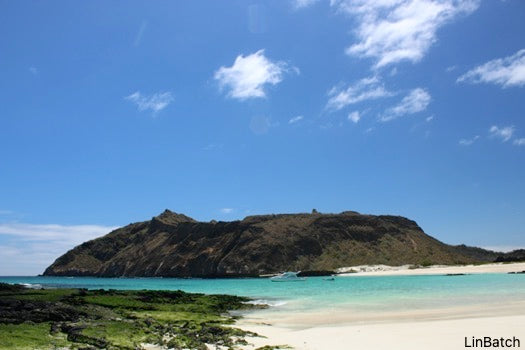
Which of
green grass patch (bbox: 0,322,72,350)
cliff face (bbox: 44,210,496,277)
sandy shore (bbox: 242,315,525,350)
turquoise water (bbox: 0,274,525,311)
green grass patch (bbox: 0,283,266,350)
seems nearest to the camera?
sandy shore (bbox: 242,315,525,350)

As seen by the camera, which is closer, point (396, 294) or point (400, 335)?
point (400, 335)

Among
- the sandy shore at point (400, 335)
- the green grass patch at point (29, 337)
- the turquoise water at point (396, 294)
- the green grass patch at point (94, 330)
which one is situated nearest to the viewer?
the sandy shore at point (400, 335)

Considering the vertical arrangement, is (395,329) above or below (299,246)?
below

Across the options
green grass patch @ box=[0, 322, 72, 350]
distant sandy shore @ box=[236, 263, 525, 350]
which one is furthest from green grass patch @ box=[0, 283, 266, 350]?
distant sandy shore @ box=[236, 263, 525, 350]

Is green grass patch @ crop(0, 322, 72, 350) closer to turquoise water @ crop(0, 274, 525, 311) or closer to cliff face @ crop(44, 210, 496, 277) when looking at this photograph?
turquoise water @ crop(0, 274, 525, 311)

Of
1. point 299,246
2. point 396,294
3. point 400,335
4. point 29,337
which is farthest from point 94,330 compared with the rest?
point 299,246

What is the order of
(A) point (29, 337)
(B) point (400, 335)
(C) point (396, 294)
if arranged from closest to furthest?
(B) point (400, 335)
(A) point (29, 337)
(C) point (396, 294)

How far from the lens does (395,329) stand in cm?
1978

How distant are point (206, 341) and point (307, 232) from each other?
150054 millimetres

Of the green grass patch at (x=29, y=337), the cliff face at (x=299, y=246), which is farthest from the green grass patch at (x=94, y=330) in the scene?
the cliff face at (x=299, y=246)

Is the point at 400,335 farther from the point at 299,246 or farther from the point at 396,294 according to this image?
the point at 299,246

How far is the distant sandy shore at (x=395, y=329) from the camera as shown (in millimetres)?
16156

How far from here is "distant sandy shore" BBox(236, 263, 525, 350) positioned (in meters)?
16.2

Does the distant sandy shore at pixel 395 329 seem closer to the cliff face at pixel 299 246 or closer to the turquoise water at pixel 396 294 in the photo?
the turquoise water at pixel 396 294
